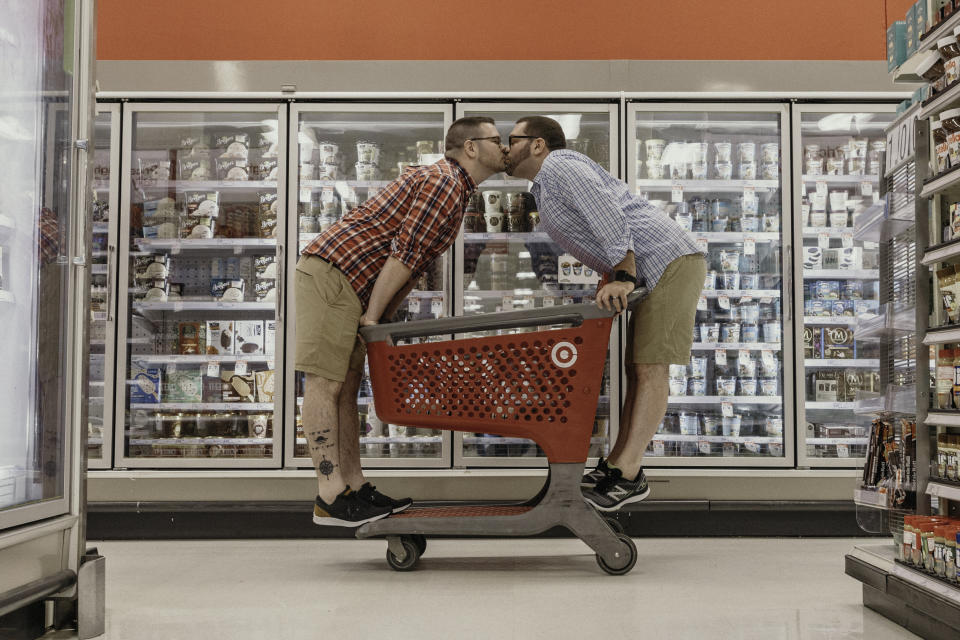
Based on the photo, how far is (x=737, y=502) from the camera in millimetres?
3422

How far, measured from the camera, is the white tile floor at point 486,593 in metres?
1.96

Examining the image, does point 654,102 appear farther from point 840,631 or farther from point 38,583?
point 38,583

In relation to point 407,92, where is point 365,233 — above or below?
below

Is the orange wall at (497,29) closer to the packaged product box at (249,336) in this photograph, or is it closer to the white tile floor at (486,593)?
the packaged product box at (249,336)

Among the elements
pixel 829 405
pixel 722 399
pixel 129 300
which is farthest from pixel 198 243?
pixel 829 405

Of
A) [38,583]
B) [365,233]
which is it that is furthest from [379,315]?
[38,583]

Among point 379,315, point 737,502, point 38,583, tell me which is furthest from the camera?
point 737,502

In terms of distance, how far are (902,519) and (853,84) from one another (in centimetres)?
254

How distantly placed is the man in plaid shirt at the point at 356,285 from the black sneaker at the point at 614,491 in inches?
26.1

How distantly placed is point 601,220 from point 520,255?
4.60 ft

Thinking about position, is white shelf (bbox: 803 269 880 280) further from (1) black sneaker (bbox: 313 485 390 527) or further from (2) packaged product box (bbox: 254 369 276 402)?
(2) packaged product box (bbox: 254 369 276 402)

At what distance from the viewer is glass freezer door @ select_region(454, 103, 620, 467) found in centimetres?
375

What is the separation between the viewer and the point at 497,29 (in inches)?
169

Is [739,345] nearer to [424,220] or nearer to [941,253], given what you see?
[424,220]
